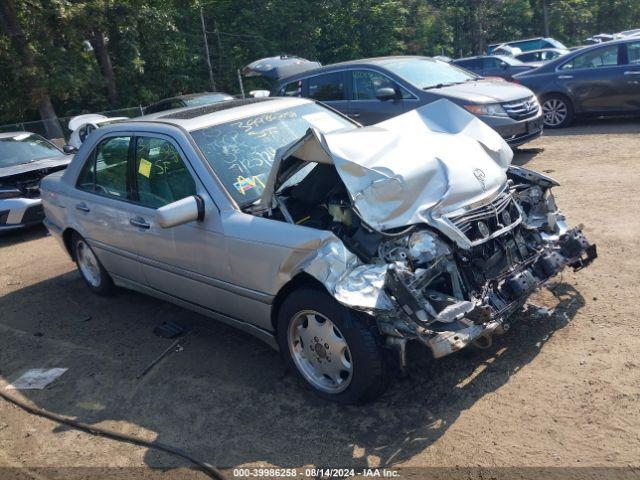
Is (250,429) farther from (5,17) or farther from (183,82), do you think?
(183,82)

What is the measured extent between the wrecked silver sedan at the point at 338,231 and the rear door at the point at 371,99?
4.35 meters

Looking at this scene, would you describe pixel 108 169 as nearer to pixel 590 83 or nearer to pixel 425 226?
pixel 425 226

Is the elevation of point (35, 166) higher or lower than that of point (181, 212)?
lower

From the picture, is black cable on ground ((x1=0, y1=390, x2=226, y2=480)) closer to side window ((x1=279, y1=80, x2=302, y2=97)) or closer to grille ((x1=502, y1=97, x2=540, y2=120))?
grille ((x1=502, y1=97, x2=540, y2=120))

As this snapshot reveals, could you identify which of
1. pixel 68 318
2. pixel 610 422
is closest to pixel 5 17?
pixel 68 318

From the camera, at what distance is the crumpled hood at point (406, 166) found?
3.55 metres

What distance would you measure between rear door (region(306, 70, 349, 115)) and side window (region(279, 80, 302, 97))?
0.19 metres

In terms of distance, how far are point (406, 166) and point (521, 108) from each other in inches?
222

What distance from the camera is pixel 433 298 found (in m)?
3.33

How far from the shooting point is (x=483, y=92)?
8.75m

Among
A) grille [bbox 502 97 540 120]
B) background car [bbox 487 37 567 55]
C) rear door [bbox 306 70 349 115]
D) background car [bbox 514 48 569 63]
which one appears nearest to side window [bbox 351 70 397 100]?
rear door [bbox 306 70 349 115]

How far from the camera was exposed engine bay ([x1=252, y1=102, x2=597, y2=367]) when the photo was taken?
10.5ft

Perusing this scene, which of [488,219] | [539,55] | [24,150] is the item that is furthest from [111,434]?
[539,55]

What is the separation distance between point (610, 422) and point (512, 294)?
87cm
